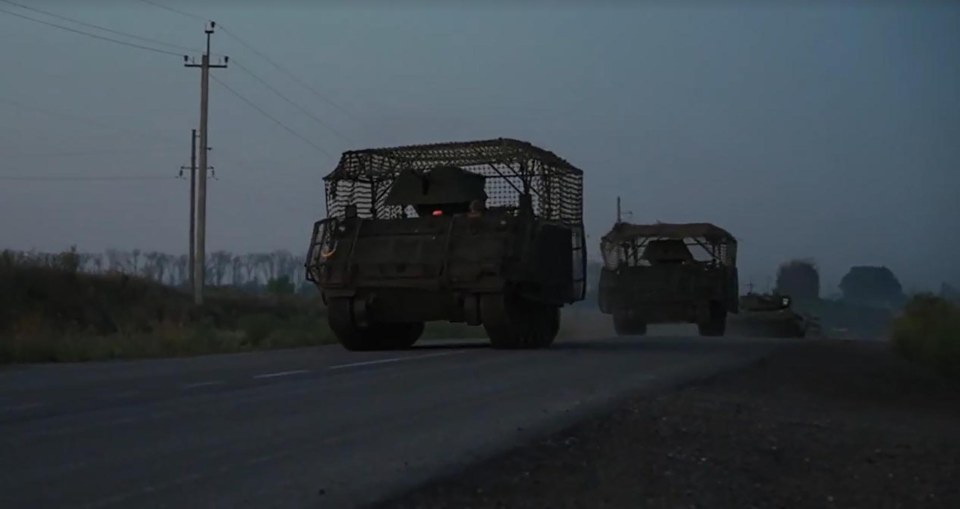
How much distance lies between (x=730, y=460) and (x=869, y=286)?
97258 mm

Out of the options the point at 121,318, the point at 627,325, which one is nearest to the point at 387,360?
the point at 627,325

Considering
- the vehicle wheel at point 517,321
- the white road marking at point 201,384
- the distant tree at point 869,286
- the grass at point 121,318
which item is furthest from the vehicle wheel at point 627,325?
the distant tree at point 869,286

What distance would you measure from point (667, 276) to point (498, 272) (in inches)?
582

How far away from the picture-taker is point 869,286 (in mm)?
A: 101750

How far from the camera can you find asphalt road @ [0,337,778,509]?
23.9ft

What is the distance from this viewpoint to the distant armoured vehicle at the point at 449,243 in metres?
21.6

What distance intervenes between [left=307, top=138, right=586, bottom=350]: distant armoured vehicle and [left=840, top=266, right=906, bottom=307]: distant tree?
74.9m

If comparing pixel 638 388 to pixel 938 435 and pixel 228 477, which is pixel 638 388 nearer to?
pixel 938 435

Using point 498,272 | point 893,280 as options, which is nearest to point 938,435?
point 498,272

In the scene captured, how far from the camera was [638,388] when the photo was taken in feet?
46.1

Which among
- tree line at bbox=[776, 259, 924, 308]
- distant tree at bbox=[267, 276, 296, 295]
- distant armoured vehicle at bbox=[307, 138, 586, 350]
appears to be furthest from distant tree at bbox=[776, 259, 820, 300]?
distant armoured vehicle at bbox=[307, 138, 586, 350]

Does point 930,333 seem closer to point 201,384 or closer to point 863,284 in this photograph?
point 201,384

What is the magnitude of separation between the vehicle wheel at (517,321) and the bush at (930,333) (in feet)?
22.3

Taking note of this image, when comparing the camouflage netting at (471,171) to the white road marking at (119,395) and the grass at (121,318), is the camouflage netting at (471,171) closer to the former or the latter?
the grass at (121,318)
